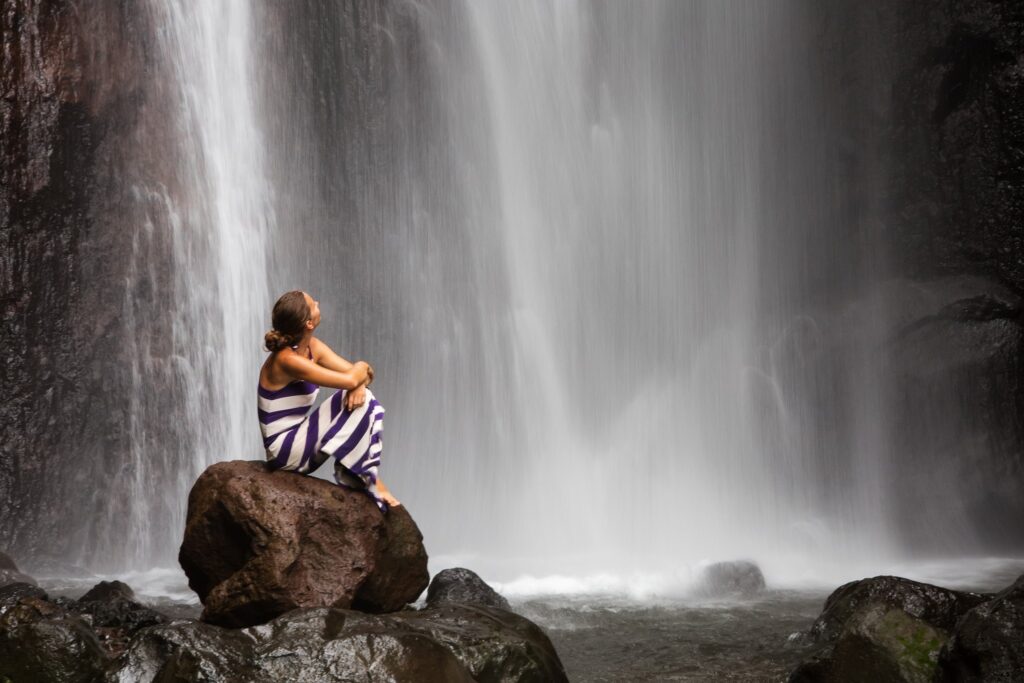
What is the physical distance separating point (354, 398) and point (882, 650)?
3886mm

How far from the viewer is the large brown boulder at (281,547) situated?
6090 millimetres

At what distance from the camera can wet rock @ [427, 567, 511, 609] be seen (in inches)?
Answer: 348

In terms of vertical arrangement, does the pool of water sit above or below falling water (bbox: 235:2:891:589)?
below

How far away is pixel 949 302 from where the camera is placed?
1825 centimetres

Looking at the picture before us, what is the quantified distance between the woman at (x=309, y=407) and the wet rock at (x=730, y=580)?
6898mm

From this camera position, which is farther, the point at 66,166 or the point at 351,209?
the point at 351,209

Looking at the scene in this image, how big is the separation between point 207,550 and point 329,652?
4.37 ft

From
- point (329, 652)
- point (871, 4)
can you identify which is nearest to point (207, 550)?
point (329, 652)

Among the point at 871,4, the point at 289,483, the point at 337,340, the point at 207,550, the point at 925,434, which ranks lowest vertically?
the point at 207,550

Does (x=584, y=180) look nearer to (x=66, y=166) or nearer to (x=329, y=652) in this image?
(x=66, y=166)

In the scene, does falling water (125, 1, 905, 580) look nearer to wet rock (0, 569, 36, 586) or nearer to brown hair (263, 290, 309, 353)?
wet rock (0, 569, 36, 586)

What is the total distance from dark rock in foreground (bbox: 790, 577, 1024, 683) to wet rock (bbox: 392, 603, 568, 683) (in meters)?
2.00

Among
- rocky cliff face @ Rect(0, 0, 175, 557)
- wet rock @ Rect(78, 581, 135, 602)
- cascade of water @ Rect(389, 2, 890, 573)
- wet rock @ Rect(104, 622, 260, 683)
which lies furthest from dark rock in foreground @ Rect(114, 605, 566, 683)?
cascade of water @ Rect(389, 2, 890, 573)

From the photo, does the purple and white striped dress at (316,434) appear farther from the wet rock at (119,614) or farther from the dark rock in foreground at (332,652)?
the wet rock at (119,614)
